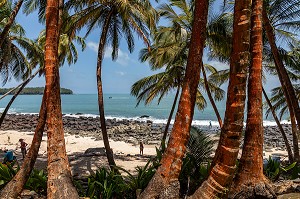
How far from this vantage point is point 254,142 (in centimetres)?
534

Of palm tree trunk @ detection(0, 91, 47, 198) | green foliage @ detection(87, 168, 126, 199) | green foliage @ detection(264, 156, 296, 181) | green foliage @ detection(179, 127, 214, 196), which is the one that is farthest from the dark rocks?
palm tree trunk @ detection(0, 91, 47, 198)

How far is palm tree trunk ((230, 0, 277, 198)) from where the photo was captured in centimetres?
514

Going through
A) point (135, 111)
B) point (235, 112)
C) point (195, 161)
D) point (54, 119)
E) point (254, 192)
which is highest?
point (235, 112)

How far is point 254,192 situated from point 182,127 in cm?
179

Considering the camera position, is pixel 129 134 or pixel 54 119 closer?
pixel 54 119

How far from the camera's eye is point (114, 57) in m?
13.5

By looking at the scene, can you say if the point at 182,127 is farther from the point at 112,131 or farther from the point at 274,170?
the point at 112,131

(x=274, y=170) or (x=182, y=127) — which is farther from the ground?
(x=182, y=127)

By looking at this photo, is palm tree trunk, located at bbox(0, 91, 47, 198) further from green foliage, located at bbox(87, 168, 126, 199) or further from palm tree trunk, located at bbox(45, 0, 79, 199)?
green foliage, located at bbox(87, 168, 126, 199)

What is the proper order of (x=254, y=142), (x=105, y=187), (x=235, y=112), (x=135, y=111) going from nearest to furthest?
(x=235, y=112) → (x=254, y=142) → (x=105, y=187) → (x=135, y=111)

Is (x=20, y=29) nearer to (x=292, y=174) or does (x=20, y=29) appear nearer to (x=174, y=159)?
(x=174, y=159)

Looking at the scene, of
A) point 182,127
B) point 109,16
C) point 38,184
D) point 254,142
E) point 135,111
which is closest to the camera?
point 182,127

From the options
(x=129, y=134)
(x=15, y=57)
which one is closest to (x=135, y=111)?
(x=129, y=134)

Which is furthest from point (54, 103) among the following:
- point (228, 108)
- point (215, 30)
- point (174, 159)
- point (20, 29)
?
point (20, 29)
